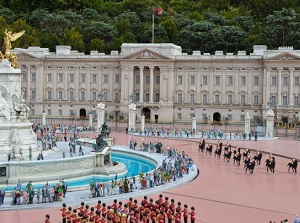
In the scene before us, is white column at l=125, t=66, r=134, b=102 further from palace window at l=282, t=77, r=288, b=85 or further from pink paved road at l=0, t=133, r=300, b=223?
pink paved road at l=0, t=133, r=300, b=223

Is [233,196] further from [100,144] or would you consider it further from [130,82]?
[130,82]

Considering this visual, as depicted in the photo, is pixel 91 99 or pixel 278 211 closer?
pixel 278 211

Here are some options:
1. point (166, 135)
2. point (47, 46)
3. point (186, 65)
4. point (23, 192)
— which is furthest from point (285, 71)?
point (23, 192)

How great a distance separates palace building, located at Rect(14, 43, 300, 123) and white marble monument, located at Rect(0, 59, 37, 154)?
39775 millimetres

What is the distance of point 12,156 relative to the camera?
129 ft

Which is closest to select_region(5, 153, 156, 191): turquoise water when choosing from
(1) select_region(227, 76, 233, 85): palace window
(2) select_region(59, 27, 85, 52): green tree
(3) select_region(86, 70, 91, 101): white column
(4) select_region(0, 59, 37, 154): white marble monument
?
(4) select_region(0, 59, 37, 154): white marble monument

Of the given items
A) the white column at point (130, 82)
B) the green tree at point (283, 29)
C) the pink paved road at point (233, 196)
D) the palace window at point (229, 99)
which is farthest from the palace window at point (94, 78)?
the pink paved road at point (233, 196)

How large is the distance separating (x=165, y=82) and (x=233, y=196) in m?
57.5

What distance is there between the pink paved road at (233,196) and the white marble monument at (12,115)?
1404 cm

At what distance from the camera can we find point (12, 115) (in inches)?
1681

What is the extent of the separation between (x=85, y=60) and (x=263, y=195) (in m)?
63.6

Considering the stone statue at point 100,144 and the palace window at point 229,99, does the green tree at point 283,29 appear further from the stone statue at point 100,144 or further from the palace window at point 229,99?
the stone statue at point 100,144

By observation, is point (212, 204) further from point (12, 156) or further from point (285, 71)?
point (285, 71)

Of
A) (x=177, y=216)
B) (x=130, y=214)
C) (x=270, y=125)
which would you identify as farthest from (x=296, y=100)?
(x=130, y=214)
